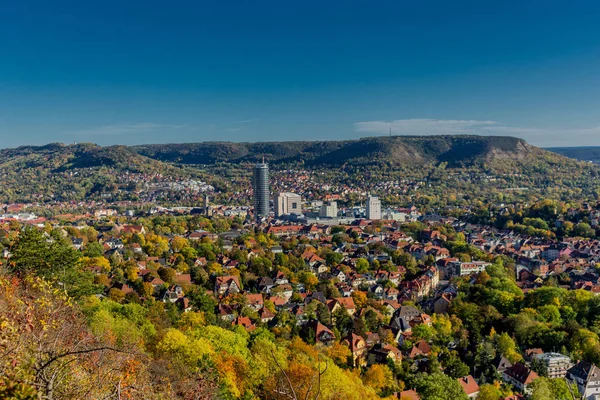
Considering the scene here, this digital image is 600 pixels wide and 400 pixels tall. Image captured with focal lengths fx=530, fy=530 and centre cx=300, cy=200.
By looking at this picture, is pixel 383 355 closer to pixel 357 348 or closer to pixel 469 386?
pixel 357 348

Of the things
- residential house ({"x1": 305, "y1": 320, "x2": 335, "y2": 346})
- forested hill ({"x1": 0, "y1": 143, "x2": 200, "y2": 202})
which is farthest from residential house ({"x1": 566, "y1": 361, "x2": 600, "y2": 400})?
forested hill ({"x1": 0, "y1": 143, "x2": 200, "y2": 202})

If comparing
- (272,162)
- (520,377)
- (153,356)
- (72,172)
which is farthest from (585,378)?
(272,162)

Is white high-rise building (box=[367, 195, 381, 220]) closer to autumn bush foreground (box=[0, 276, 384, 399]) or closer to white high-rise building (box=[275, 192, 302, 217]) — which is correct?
white high-rise building (box=[275, 192, 302, 217])

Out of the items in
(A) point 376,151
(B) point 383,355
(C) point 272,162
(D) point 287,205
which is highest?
(A) point 376,151

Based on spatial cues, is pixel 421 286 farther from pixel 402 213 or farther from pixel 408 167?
pixel 408 167

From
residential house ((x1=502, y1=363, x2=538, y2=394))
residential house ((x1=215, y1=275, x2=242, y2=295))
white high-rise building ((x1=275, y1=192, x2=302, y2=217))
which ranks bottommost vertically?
white high-rise building ((x1=275, y1=192, x2=302, y2=217))

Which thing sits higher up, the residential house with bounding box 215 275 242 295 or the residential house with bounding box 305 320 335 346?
the residential house with bounding box 215 275 242 295

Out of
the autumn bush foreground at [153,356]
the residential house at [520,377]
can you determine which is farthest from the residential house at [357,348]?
the residential house at [520,377]
